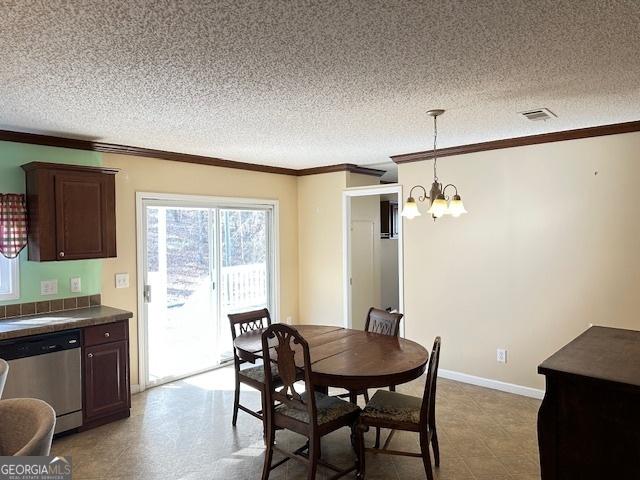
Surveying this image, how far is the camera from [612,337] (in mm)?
2371

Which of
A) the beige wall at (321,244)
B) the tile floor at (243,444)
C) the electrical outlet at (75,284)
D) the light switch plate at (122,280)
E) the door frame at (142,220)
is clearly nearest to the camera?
the tile floor at (243,444)

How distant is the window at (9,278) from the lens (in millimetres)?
3553

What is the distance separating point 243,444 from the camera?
10.6 feet

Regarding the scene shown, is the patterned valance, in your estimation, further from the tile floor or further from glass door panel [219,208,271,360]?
glass door panel [219,208,271,360]

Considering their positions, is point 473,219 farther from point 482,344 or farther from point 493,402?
point 493,402

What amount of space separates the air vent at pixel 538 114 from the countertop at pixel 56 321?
3.43 m

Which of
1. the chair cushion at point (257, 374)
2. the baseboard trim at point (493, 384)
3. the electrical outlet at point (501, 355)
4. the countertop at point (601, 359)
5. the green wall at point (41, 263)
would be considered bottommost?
the baseboard trim at point (493, 384)

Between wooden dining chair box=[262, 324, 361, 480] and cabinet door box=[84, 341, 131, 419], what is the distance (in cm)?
155

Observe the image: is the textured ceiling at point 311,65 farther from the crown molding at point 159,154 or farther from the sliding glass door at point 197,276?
the sliding glass door at point 197,276

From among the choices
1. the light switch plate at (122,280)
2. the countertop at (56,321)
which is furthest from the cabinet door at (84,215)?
the countertop at (56,321)

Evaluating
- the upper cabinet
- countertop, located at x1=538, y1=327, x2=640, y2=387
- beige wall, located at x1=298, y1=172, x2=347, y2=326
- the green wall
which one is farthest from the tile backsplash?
countertop, located at x1=538, y1=327, x2=640, y2=387

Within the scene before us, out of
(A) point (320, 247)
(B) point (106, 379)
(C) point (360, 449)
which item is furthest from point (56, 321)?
(A) point (320, 247)

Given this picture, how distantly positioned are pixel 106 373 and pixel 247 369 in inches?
45.0

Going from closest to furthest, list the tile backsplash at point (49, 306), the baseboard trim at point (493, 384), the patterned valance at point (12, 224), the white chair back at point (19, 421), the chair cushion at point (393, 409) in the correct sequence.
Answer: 1. the white chair back at point (19, 421)
2. the chair cushion at point (393, 409)
3. the patterned valance at point (12, 224)
4. the tile backsplash at point (49, 306)
5. the baseboard trim at point (493, 384)
